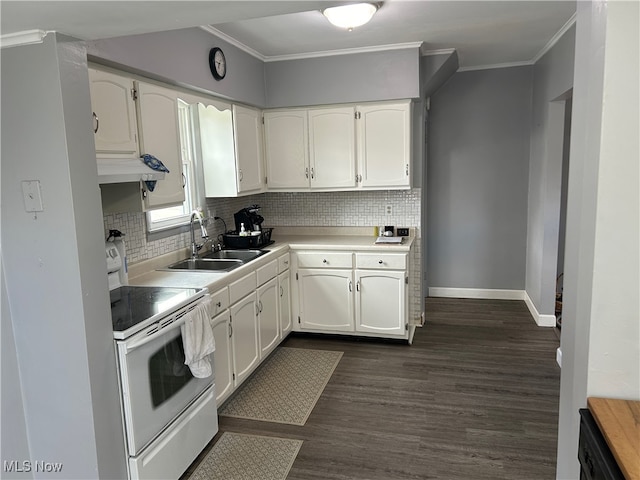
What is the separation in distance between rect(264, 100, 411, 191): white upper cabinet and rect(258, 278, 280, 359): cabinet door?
1040 mm

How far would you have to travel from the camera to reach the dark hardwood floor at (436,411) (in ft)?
7.82

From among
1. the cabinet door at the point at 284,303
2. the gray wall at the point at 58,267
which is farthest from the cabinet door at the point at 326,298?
the gray wall at the point at 58,267

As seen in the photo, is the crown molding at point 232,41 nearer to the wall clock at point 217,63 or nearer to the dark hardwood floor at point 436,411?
the wall clock at point 217,63

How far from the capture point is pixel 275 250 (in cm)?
373

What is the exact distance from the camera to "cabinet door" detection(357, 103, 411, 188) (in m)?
3.85

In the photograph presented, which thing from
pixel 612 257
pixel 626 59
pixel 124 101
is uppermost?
pixel 124 101

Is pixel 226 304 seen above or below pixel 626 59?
below

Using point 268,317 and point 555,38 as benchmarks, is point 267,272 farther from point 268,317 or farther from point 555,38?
point 555,38

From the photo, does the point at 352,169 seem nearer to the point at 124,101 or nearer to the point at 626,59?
the point at 124,101

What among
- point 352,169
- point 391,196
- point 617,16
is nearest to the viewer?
point 617,16

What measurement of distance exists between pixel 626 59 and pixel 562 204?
12.7 ft

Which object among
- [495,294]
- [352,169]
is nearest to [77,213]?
[352,169]

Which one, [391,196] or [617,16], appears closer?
[617,16]

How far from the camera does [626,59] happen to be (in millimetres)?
1081
